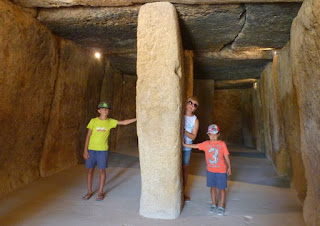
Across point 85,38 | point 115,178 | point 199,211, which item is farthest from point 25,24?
point 199,211

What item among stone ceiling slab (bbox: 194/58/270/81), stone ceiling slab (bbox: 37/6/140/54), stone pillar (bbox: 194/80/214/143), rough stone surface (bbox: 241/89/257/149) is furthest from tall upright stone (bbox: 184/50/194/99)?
rough stone surface (bbox: 241/89/257/149)

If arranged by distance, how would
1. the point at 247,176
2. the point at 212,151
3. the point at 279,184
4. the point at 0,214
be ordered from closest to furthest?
the point at 0,214 < the point at 212,151 < the point at 279,184 < the point at 247,176

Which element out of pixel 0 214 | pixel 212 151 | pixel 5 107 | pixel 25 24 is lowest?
pixel 0 214

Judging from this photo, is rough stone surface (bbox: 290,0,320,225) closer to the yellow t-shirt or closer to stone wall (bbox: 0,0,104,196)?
the yellow t-shirt

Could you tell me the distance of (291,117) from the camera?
4.07 metres

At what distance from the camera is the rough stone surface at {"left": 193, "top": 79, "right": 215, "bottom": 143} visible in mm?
8336

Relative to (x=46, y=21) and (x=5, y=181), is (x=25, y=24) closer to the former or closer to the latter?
(x=46, y=21)

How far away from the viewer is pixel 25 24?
11.7 ft

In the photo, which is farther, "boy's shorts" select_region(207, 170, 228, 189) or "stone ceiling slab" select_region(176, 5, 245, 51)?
"stone ceiling slab" select_region(176, 5, 245, 51)

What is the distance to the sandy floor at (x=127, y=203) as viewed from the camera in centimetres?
288

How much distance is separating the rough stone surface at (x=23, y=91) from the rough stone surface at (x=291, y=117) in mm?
3806

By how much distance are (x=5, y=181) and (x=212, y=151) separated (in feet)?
9.60

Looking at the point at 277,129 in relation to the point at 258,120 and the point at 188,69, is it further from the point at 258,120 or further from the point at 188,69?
the point at 258,120

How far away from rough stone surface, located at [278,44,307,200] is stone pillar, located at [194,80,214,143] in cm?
365
